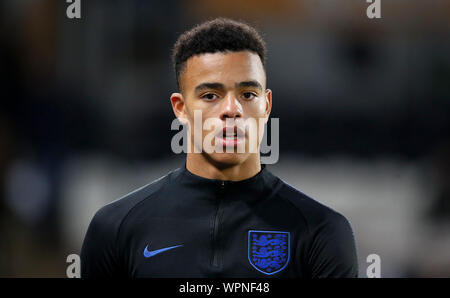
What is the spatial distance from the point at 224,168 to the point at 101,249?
2.86 feet

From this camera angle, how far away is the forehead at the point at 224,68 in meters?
3.06

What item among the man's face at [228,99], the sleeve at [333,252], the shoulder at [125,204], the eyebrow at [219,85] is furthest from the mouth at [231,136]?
the sleeve at [333,252]

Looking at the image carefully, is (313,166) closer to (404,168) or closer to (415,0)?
(404,168)

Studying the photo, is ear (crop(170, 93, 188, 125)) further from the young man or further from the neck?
the neck

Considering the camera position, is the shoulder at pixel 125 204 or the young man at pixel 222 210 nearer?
the young man at pixel 222 210

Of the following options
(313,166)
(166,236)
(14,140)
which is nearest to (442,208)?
(313,166)

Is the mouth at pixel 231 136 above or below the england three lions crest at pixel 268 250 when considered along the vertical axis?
above

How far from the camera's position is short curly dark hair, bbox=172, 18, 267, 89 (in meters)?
3.12

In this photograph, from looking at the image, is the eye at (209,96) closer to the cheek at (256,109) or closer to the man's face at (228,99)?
the man's face at (228,99)

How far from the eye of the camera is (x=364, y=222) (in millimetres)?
5414

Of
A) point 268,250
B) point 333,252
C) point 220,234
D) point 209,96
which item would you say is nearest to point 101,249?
point 220,234

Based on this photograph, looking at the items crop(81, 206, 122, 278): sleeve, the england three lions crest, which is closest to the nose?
the england three lions crest
